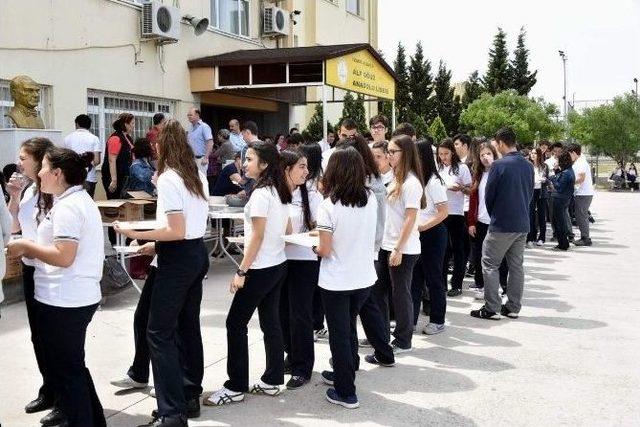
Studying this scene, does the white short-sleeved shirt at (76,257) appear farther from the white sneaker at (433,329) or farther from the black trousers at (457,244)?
the black trousers at (457,244)

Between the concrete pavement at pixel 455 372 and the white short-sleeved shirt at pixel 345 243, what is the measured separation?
841 mm

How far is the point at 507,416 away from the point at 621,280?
598 cm

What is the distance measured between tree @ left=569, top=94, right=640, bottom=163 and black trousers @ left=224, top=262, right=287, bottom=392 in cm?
3589

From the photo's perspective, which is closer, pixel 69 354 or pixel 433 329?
pixel 69 354

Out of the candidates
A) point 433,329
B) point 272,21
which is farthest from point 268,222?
point 272,21

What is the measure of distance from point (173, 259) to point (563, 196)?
10.5 m

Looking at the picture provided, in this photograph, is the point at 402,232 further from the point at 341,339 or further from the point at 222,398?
the point at 222,398

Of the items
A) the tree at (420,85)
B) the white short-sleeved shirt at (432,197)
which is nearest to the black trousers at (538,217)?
the white short-sleeved shirt at (432,197)

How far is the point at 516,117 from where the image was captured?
40.9 m

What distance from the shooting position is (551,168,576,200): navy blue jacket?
12891 mm

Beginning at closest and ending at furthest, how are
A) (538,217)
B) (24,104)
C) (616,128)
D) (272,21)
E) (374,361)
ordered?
1. (374,361)
2. (24,104)
3. (538,217)
4. (272,21)
5. (616,128)

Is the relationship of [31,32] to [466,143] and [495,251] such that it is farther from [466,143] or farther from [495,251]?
[495,251]

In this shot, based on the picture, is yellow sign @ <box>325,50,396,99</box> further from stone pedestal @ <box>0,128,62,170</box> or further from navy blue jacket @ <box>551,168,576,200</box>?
stone pedestal @ <box>0,128,62,170</box>

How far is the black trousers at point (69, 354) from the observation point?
143 inches
